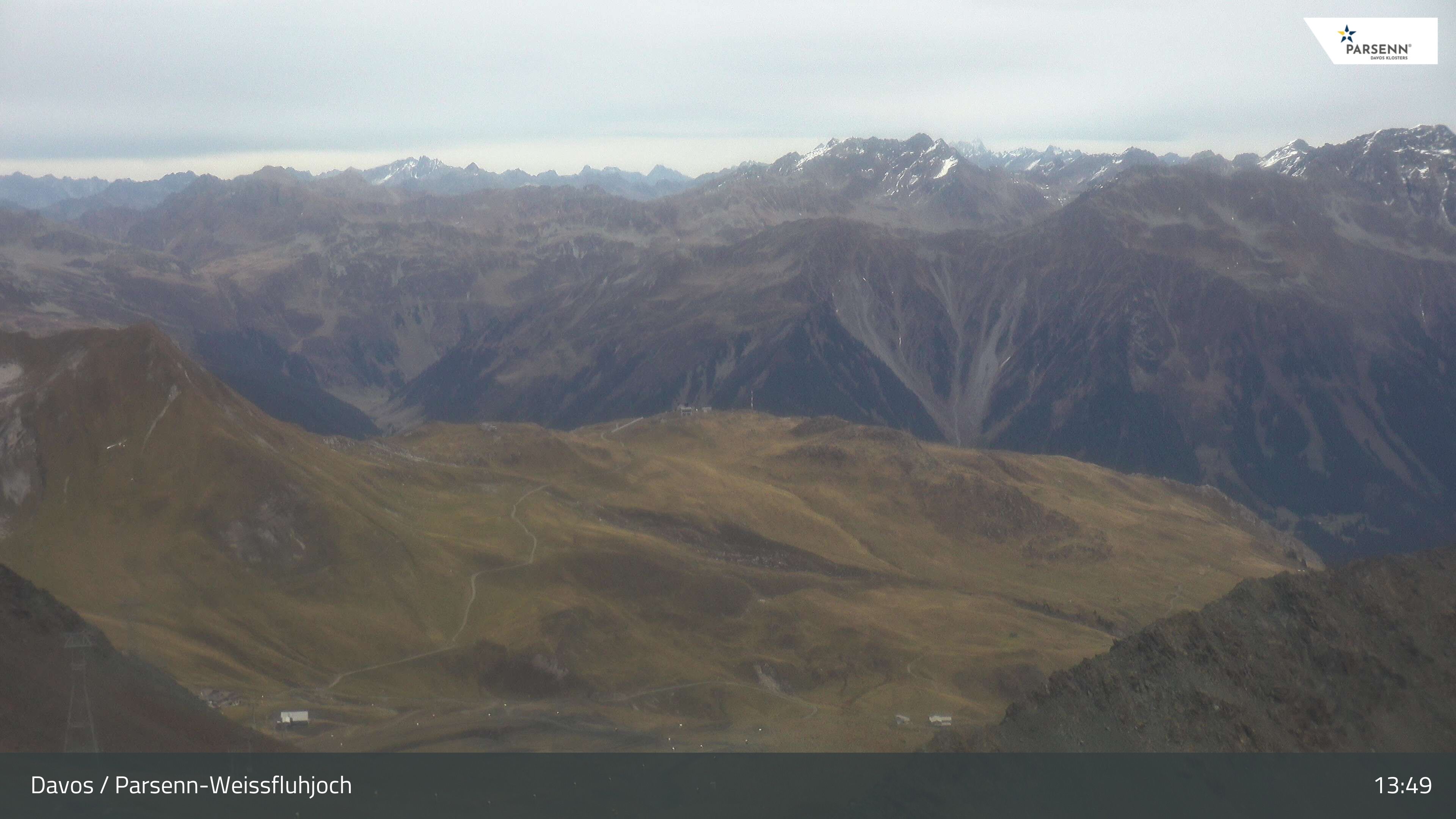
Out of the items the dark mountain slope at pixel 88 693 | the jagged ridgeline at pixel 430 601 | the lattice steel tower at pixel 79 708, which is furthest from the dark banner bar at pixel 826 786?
the jagged ridgeline at pixel 430 601

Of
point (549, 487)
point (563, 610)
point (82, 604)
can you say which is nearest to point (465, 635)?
point (563, 610)

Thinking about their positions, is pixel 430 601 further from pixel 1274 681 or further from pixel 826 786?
pixel 1274 681

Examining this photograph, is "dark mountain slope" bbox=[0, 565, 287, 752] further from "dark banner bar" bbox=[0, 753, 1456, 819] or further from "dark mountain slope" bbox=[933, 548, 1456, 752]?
"dark mountain slope" bbox=[933, 548, 1456, 752]

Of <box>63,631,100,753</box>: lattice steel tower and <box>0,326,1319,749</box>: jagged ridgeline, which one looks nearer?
<box>63,631,100,753</box>: lattice steel tower

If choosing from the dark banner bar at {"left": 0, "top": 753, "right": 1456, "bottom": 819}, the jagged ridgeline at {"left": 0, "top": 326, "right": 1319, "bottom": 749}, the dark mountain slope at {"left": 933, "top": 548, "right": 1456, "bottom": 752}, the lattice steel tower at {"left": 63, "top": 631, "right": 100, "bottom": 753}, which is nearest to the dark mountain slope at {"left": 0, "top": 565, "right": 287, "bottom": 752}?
the lattice steel tower at {"left": 63, "top": 631, "right": 100, "bottom": 753}

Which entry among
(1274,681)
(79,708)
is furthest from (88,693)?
(1274,681)

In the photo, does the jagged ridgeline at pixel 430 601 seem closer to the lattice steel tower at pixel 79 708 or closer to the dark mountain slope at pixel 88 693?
the dark mountain slope at pixel 88 693

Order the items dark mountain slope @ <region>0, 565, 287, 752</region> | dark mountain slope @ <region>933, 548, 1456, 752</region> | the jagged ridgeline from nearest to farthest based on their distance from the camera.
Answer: dark mountain slope @ <region>0, 565, 287, 752</region> → dark mountain slope @ <region>933, 548, 1456, 752</region> → the jagged ridgeline
